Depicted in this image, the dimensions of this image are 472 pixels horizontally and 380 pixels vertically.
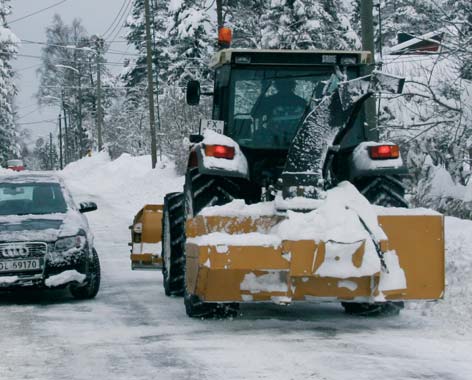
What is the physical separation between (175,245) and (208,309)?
1.92 m

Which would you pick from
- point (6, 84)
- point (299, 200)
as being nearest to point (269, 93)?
point (299, 200)

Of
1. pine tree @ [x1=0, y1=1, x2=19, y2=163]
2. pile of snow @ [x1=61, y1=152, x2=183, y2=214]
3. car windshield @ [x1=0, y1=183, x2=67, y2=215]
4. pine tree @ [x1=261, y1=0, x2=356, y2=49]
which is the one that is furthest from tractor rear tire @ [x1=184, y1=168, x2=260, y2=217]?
pine tree @ [x1=0, y1=1, x2=19, y2=163]

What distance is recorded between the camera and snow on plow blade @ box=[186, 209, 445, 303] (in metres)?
7.54

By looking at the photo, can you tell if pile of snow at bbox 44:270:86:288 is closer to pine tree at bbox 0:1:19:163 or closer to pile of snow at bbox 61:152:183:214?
pile of snow at bbox 61:152:183:214

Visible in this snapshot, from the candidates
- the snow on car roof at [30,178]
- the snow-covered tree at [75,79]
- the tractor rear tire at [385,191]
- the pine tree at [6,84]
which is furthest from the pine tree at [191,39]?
the tractor rear tire at [385,191]

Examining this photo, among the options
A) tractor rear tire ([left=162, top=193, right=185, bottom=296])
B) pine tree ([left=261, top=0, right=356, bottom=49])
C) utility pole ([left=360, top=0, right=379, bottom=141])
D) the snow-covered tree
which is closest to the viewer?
tractor rear tire ([left=162, top=193, right=185, bottom=296])

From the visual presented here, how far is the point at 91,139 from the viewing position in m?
83.4

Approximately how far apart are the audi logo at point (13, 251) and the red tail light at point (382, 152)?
377cm

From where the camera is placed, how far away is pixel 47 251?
398 inches

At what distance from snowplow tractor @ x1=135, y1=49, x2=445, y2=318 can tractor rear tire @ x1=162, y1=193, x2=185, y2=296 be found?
47.4 inches

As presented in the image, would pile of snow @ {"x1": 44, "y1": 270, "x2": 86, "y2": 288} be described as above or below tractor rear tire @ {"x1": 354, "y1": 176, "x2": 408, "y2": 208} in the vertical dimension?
below

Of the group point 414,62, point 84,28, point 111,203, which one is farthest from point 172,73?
point 414,62

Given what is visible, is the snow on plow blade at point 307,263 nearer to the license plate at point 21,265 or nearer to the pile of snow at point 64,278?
the pile of snow at point 64,278

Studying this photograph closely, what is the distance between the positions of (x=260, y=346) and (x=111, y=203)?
25.6m
